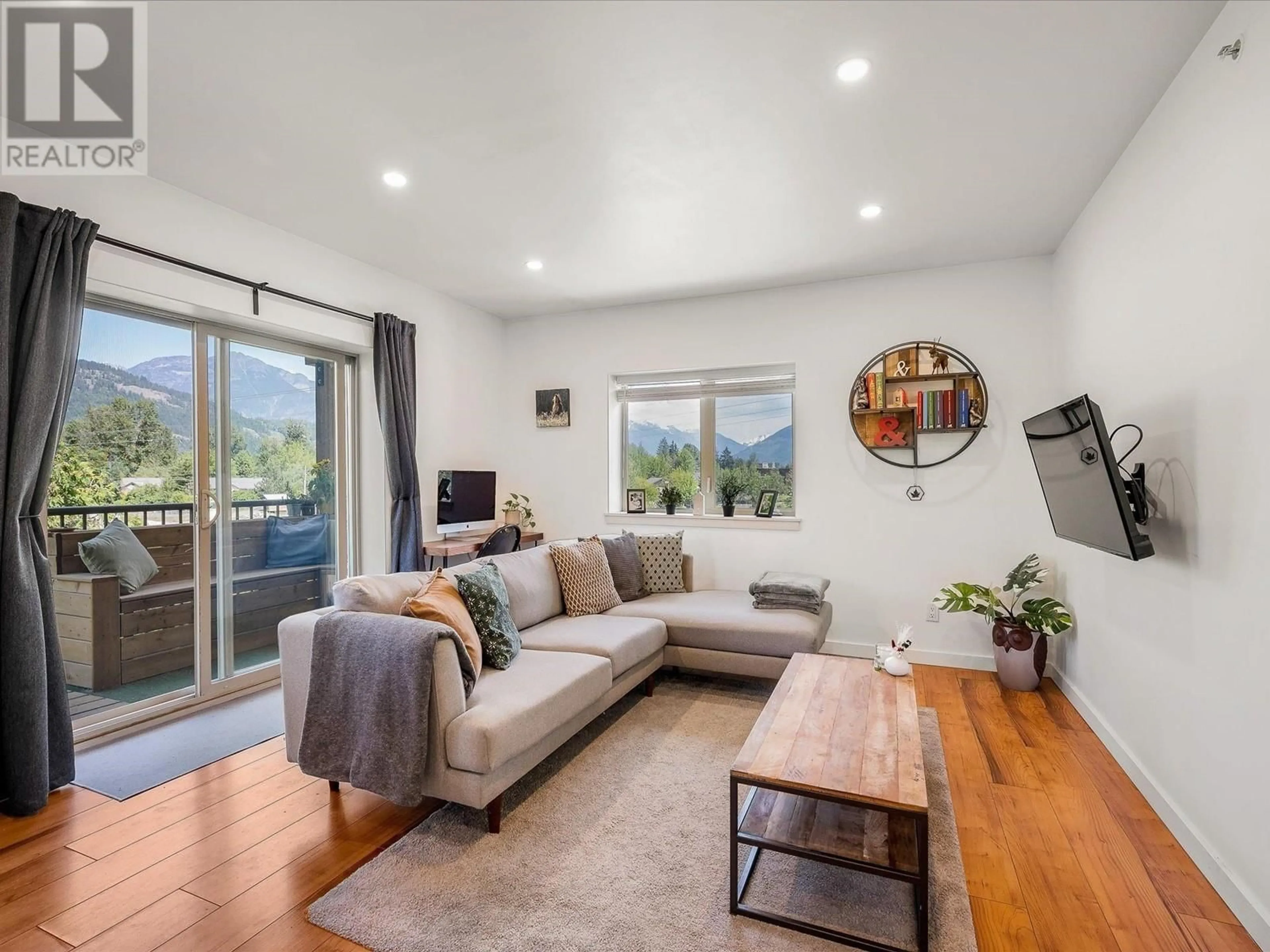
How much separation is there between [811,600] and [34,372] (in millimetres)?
3813

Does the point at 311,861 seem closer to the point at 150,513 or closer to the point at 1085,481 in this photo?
the point at 150,513

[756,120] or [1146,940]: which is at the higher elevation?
[756,120]

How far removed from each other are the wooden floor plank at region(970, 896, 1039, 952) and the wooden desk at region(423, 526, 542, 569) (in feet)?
10.5

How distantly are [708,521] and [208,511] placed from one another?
3.19m

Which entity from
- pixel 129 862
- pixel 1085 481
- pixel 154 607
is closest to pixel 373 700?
pixel 129 862

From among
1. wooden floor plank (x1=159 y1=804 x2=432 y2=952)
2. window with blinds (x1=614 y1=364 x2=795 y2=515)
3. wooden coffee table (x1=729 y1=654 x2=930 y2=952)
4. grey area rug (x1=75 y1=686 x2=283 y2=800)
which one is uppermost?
window with blinds (x1=614 y1=364 x2=795 y2=515)

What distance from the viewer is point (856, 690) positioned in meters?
2.54

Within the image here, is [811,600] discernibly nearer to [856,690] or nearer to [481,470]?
[856,690]

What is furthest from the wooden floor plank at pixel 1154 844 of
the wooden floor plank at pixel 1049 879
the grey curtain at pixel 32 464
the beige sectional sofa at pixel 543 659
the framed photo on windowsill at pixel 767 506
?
the grey curtain at pixel 32 464

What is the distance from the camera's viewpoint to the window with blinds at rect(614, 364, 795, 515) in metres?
4.67

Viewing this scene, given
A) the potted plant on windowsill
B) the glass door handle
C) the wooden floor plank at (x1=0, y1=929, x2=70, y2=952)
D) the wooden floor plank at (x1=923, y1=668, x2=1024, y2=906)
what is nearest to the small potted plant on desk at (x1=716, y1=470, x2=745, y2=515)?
the potted plant on windowsill

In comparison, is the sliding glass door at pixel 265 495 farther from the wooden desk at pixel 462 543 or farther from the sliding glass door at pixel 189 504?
the wooden desk at pixel 462 543

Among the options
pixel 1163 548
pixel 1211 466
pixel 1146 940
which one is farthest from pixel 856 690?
pixel 1211 466

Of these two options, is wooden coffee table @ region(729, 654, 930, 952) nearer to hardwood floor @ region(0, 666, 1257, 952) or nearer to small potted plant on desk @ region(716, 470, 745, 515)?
hardwood floor @ region(0, 666, 1257, 952)
